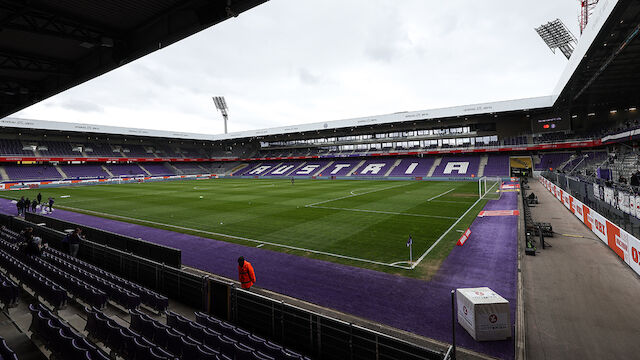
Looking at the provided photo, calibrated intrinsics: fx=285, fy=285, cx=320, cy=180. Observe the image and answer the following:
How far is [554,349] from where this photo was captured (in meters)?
6.00

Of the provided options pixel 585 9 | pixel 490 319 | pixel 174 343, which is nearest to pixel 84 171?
pixel 174 343

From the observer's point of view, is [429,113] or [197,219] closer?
[197,219]

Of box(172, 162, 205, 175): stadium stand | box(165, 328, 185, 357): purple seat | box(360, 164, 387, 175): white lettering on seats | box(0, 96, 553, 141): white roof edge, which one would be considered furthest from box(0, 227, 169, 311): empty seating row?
box(172, 162, 205, 175): stadium stand

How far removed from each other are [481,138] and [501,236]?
51869 millimetres

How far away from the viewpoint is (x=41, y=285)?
7.44 metres

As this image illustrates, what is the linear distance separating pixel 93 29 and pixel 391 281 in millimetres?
12179

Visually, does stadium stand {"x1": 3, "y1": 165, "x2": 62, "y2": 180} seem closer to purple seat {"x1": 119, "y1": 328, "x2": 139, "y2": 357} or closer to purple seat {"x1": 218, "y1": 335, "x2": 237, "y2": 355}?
purple seat {"x1": 119, "y1": 328, "x2": 139, "y2": 357}

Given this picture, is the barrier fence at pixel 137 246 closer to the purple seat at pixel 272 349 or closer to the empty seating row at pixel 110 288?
the empty seating row at pixel 110 288

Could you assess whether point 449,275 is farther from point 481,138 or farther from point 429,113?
point 481,138

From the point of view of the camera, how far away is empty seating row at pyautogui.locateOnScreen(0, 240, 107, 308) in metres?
7.02

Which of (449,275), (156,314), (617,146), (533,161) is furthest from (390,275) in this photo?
(533,161)

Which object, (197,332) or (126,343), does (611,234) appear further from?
(126,343)

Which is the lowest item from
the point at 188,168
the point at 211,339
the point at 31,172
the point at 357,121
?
the point at 211,339

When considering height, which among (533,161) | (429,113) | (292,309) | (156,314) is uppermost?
(429,113)
